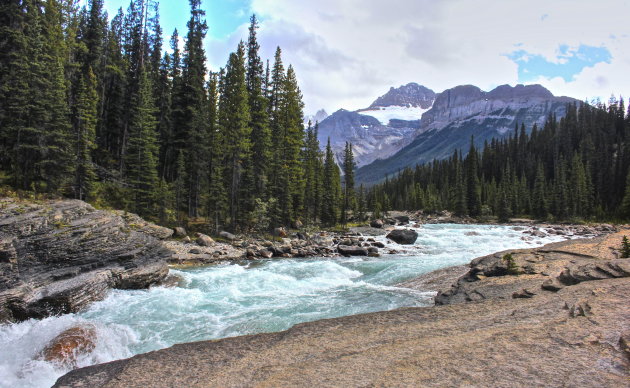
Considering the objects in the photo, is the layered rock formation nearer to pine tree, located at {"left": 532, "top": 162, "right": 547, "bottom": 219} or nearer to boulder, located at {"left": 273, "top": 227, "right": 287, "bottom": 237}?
boulder, located at {"left": 273, "top": 227, "right": 287, "bottom": 237}

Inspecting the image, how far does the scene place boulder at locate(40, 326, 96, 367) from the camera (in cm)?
748

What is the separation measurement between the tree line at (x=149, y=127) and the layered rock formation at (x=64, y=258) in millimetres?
11053

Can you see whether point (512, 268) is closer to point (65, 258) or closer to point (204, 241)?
point (65, 258)

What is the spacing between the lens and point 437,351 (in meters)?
5.04

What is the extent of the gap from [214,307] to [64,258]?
6.98 metres

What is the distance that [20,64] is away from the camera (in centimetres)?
2356

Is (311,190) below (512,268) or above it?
above

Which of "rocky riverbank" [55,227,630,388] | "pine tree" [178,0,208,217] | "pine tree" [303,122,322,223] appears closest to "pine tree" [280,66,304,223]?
"pine tree" [303,122,322,223]

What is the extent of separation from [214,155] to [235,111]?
598 centimetres

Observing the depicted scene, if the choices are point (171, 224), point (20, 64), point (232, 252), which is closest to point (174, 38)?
point (20, 64)

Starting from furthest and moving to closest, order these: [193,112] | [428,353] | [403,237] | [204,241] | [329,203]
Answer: [329,203] < [193,112] < [403,237] < [204,241] < [428,353]

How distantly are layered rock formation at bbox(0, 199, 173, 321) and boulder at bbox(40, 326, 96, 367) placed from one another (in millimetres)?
4079

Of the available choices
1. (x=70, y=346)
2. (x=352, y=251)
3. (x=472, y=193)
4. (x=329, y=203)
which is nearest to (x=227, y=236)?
(x=352, y=251)

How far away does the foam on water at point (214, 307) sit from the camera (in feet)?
26.7
